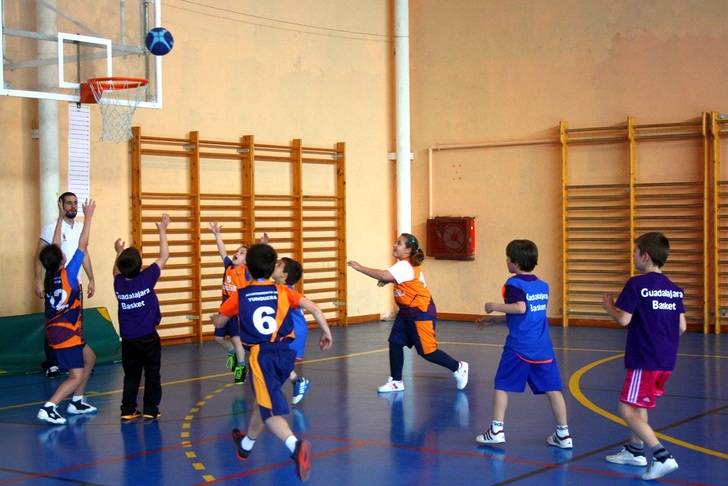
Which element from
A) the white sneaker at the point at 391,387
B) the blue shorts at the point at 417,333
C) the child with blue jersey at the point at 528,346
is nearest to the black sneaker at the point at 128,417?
the white sneaker at the point at 391,387

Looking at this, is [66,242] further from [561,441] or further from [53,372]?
[561,441]

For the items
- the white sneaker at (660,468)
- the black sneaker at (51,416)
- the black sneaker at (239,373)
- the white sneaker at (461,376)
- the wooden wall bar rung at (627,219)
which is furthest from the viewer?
the wooden wall bar rung at (627,219)

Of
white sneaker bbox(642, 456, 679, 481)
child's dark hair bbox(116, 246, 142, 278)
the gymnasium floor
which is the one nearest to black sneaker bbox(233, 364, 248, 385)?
the gymnasium floor

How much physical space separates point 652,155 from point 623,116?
826 millimetres

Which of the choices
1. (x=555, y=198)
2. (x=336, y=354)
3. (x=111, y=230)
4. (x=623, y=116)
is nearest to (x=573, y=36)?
(x=623, y=116)

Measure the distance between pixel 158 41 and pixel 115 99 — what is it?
0.89 metres

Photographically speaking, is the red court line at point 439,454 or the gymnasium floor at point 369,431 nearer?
the red court line at point 439,454

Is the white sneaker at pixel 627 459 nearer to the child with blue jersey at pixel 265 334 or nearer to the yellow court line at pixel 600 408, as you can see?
the yellow court line at pixel 600 408

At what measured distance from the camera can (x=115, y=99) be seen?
1197 cm

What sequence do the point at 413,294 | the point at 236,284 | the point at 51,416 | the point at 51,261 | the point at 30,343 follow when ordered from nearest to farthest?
the point at 51,416, the point at 51,261, the point at 413,294, the point at 236,284, the point at 30,343

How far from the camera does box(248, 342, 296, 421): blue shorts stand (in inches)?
257

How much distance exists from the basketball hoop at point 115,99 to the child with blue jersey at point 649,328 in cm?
703

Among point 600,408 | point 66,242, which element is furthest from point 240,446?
point 66,242

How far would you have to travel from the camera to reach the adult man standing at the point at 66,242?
1035cm
